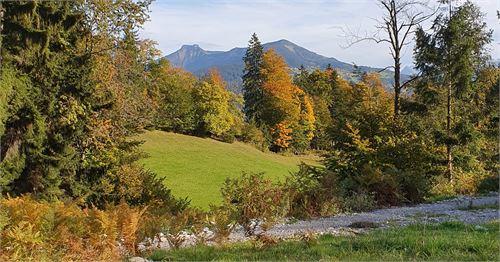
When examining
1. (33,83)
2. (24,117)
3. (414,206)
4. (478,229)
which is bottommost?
(414,206)

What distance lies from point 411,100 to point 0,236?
58.2 ft

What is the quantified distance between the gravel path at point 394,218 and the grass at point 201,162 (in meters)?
15.9

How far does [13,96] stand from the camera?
1170 cm

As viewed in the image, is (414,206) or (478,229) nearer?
(478,229)

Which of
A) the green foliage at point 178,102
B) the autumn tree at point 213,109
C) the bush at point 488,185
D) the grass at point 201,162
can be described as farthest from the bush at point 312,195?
the autumn tree at point 213,109

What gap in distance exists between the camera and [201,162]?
3969cm

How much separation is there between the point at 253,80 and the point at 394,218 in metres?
49.9

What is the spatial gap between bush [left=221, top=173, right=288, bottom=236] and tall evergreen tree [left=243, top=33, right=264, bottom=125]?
46371 mm

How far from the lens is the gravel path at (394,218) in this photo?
8277mm

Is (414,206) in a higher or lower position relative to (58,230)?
lower

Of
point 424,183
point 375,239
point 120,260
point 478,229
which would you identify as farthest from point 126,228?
point 424,183

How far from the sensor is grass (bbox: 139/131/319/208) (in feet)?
103

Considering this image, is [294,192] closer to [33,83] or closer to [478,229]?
[478,229]

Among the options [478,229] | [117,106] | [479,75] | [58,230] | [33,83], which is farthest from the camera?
[479,75]
